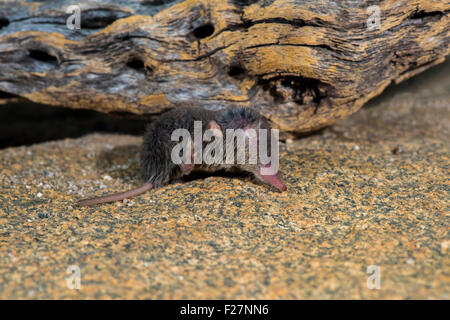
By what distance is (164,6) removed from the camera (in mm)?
3764

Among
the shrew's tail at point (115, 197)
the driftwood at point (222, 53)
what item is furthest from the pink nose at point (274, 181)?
the shrew's tail at point (115, 197)

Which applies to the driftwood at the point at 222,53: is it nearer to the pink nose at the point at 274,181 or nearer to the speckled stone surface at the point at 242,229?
the speckled stone surface at the point at 242,229

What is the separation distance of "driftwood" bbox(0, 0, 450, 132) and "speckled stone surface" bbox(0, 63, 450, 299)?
65cm

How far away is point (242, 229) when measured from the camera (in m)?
2.77

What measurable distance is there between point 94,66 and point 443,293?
3617mm

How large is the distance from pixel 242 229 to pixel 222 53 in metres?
1.77

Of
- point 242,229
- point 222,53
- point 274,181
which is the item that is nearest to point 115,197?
point 242,229

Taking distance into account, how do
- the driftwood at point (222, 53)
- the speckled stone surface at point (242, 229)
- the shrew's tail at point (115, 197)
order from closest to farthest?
the speckled stone surface at point (242, 229)
the shrew's tail at point (115, 197)
the driftwood at point (222, 53)

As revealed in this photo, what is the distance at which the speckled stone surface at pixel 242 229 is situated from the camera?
7.30 ft

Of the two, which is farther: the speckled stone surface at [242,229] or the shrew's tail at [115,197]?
the shrew's tail at [115,197]

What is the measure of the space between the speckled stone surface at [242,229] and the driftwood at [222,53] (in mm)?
653

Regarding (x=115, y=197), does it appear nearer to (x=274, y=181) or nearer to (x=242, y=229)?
(x=242, y=229)

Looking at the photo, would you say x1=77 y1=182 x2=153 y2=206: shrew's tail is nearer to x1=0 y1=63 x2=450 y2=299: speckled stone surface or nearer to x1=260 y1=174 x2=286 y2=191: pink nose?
x1=0 y1=63 x2=450 y2=299: speckled stone surface

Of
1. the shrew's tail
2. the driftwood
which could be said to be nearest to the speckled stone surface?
the shrew's tail
